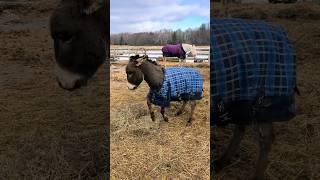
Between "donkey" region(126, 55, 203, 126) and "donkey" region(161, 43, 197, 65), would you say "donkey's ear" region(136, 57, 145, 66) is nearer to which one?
"donkey" region(126, 55, 203, 126)

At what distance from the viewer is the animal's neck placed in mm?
2284

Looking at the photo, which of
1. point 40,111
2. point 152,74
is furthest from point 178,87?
point 40,111

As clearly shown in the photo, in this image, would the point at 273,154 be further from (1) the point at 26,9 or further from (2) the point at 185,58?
(1) the point at 26,9

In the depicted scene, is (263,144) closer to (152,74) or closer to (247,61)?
(247,61)

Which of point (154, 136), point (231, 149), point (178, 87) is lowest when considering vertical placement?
point (231, 149)

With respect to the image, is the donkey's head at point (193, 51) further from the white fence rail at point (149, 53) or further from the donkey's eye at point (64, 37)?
the donkey's eye at point (64, 37)

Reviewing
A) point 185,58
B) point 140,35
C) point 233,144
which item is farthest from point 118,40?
point 233,144

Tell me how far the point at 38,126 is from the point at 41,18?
5.97 feet

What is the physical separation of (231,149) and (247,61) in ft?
3.83

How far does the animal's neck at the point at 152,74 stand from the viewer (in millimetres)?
2284

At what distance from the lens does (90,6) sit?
240 centimetres

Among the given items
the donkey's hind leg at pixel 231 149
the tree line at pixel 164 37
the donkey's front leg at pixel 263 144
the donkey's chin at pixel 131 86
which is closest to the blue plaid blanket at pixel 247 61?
the tree line at pixel 164 37

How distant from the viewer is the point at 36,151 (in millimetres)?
3416

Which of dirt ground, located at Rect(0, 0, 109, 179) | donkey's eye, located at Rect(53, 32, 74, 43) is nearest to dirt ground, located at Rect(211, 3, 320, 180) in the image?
donkey's eye, located at Rect(53, 32, 74, 43)
